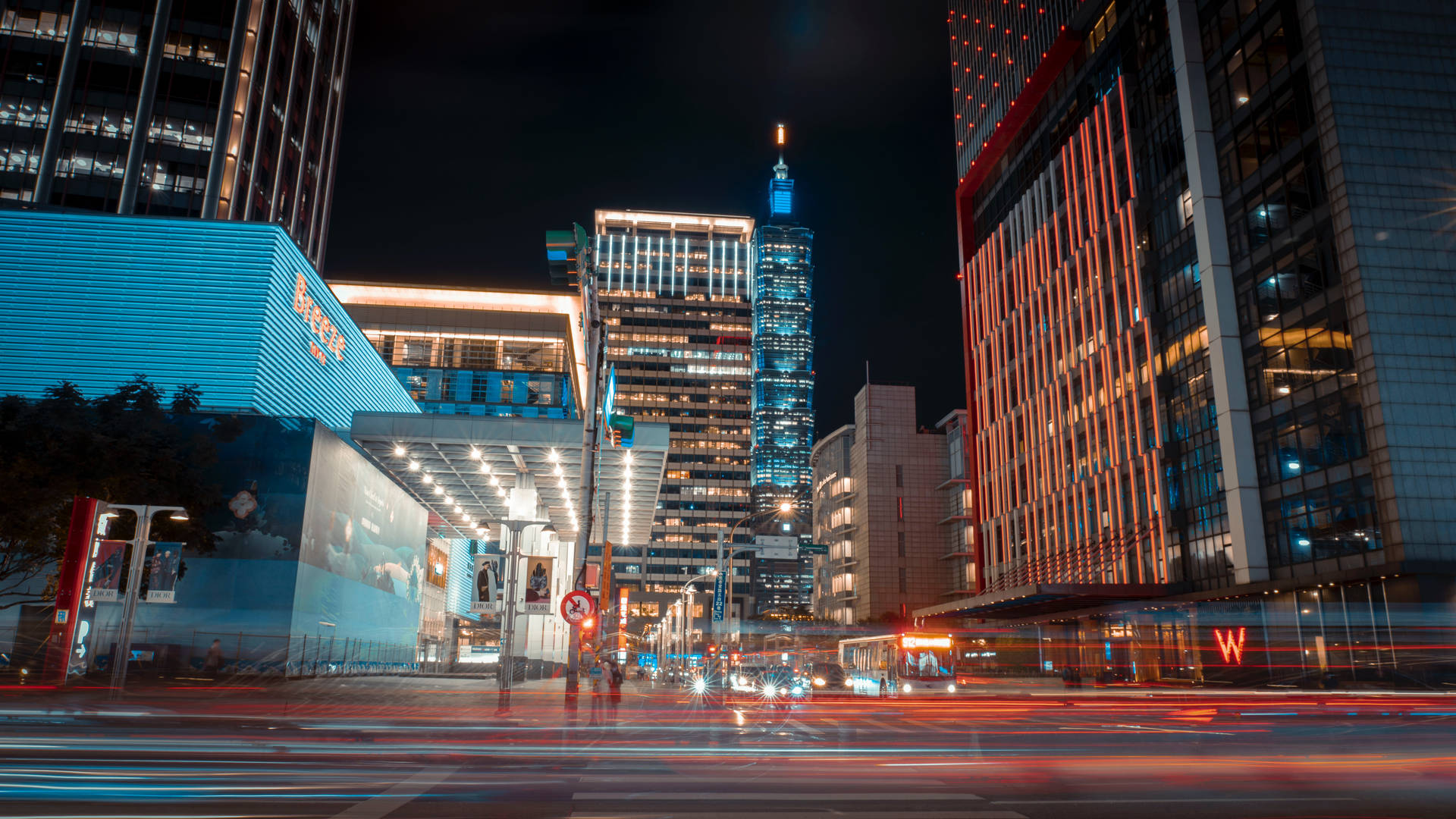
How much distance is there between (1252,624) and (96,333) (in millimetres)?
57331

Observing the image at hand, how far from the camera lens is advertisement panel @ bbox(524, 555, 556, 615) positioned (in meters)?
24.0

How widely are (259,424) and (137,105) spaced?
57132 millimetres

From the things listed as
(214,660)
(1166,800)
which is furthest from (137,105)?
(1166,800)

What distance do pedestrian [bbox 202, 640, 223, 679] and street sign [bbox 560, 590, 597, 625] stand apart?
1706 cm

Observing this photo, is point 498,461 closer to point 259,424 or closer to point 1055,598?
point 259,424

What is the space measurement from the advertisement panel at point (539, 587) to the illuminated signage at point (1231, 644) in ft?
143

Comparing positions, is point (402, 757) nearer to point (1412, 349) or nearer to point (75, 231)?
point (75, 231)

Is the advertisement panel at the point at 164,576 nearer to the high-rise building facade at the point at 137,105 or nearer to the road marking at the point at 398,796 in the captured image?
the road marking at the point at 398,796

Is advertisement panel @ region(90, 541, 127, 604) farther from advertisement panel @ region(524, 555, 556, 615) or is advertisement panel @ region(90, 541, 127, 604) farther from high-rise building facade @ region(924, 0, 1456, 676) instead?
high-rise building facade @ region(924, 0, 1456, 676)

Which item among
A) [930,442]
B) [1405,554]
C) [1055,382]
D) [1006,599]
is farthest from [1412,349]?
[930,442]

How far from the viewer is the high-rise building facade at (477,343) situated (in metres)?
96.9

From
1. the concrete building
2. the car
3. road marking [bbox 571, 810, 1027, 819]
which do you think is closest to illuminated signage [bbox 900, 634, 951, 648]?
the car

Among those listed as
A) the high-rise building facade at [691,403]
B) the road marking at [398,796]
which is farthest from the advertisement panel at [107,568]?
the high-rise building facade at [691,403]

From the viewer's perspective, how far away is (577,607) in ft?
76.0
